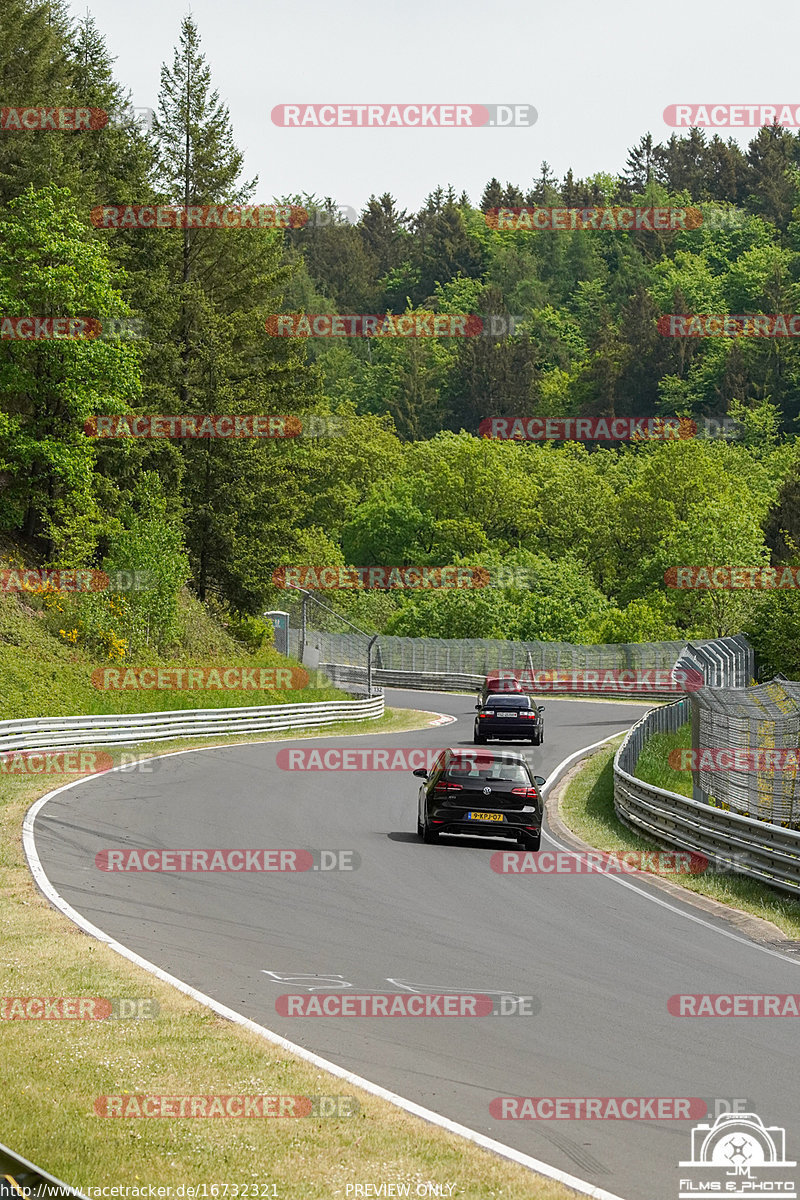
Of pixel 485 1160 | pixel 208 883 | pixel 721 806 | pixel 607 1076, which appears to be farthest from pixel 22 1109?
pixel 721 806

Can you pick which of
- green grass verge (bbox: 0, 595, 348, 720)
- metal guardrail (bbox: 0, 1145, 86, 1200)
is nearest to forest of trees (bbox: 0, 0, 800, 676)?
green grass verge (bbox: 0, 595, 348, 720)

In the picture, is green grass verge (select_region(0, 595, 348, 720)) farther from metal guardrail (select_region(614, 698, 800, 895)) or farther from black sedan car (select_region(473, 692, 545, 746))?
metal guardrail (select_region(614, 698, 800, 895))

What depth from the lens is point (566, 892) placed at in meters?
15.8

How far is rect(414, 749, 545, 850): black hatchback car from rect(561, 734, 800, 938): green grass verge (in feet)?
5.75

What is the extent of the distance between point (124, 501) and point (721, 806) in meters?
34.5

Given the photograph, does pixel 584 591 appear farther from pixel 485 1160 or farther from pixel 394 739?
pixel 485 1160

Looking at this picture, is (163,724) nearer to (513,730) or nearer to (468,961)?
(513,730)

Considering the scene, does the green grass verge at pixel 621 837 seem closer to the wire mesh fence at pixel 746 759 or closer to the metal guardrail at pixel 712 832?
the metal guardrail at pixel 712 832

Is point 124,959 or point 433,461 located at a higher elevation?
point 433,461

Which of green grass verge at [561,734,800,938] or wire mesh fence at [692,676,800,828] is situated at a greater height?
wire mesh fence at [692,676,800,828]

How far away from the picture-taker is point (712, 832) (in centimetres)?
1820

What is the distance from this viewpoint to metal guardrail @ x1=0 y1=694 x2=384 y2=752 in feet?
99.7

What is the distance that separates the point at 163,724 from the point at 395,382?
120 m

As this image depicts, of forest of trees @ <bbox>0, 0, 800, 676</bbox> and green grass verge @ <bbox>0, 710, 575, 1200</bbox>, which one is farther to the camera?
forest of trees @ <bbox>0, 0, 800, 676</bbox>
